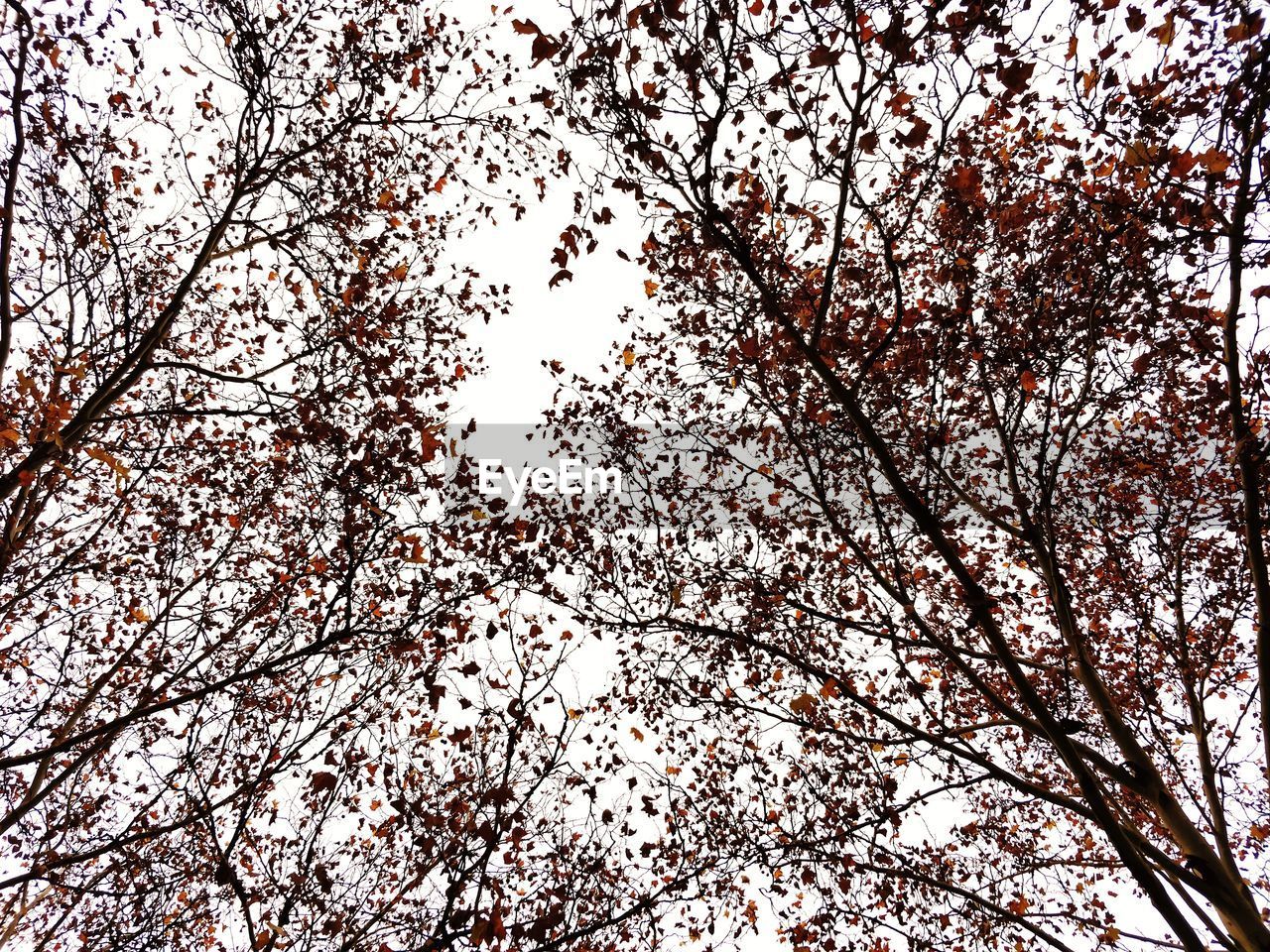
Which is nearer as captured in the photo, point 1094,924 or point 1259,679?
point 1259,679

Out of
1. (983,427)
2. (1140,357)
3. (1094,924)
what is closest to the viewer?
(1094,924)

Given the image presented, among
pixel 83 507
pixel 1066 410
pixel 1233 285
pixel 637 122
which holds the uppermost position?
pixel 83 507

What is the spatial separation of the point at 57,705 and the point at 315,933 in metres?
5.03

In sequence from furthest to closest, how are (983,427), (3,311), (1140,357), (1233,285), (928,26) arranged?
(983,427) < (1140,357) < (3,311) < (1233,285) < (928,26)

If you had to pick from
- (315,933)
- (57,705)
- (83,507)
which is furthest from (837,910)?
(83,507)

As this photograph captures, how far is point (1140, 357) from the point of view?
22.9ft

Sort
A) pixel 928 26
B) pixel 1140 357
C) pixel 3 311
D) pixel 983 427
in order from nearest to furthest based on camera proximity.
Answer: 1. pixel 928 26
2. pixel 3 311
3. pixel 1140 357
4. pixel 983 427

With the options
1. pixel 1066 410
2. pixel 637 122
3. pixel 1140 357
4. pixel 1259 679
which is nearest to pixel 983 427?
pixel 1066 410

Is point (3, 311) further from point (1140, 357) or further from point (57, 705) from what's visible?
point (1140, 357)

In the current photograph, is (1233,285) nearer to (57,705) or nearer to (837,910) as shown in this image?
(837,910)

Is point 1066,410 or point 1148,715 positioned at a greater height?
point 1066,410

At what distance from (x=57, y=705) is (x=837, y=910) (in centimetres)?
1054

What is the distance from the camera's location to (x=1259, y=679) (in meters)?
4.87

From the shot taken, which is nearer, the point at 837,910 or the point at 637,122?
the point at 637,122
